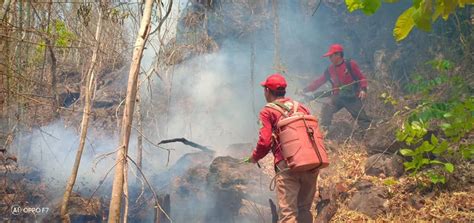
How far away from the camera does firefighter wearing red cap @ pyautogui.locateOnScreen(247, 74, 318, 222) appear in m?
3.87

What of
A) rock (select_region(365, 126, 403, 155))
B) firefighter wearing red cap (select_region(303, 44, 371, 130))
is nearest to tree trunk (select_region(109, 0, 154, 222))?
rock (select_region(365, 126, 403, 155))

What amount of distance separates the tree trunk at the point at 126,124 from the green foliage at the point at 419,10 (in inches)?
103

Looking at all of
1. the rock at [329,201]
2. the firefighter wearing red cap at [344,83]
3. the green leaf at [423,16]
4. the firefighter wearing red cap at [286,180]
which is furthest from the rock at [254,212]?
the green leaf at [423,16]

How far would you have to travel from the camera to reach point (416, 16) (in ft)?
4.87

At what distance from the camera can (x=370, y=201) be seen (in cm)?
495

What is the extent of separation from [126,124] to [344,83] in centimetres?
505

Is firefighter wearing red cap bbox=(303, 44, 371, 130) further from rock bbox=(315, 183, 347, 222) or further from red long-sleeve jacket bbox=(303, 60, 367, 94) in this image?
rock bbox=(315, 183, 347, 222)

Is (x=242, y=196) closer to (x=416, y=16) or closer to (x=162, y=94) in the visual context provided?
(x=416, y=16)

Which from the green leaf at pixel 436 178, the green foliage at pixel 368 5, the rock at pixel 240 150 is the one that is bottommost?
the green leaf at pixel 436 178

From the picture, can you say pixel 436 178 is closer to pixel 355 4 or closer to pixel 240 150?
pixel 355 4

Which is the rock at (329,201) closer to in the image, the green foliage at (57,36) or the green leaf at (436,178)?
the green leaf at (436,178)

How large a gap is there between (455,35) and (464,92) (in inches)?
124

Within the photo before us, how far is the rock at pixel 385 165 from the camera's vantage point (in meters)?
5.53

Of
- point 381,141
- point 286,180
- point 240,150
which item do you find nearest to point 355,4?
point 286,180
